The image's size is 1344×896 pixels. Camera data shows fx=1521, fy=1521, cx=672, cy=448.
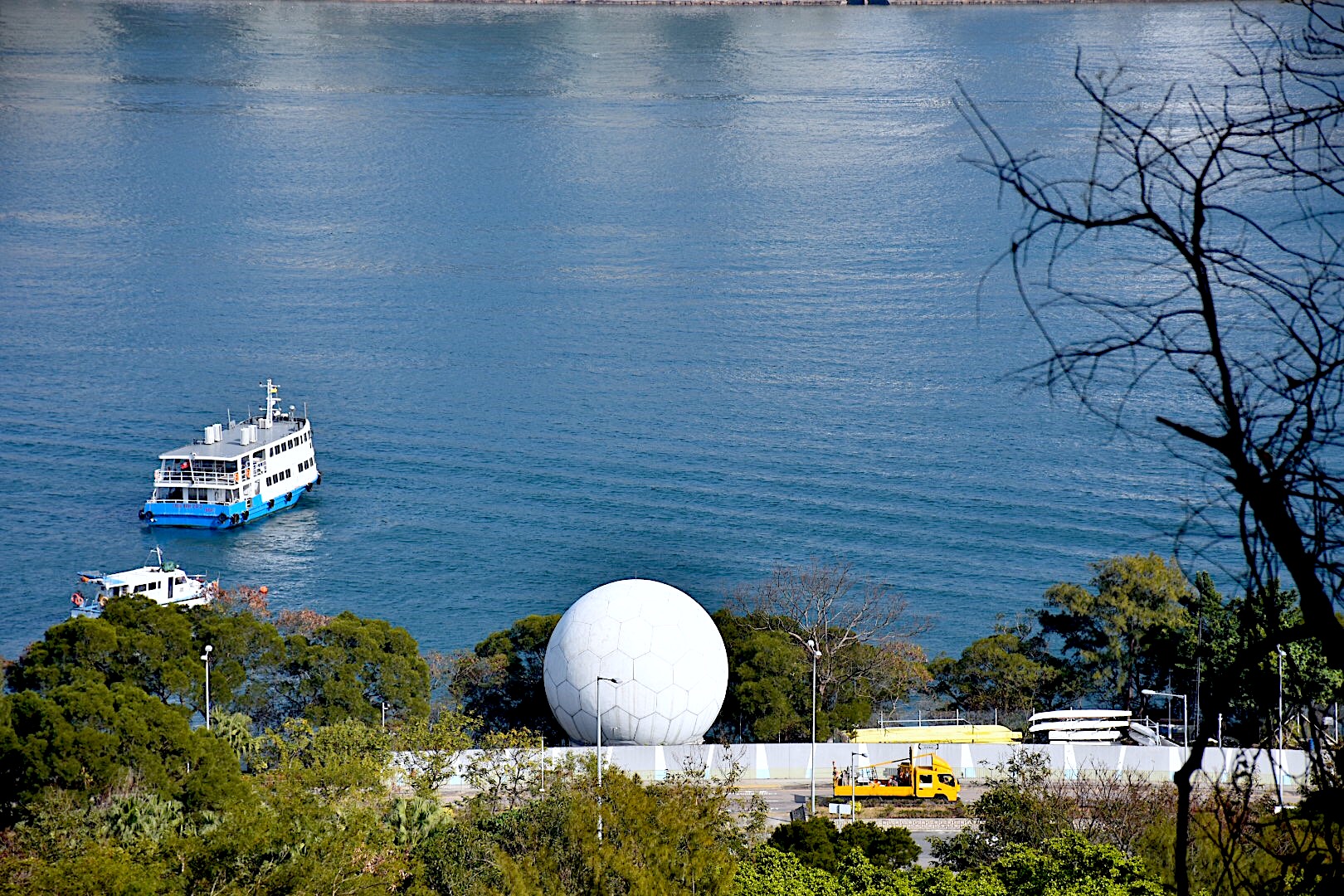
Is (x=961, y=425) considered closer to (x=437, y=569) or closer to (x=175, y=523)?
(x=437, y=569)

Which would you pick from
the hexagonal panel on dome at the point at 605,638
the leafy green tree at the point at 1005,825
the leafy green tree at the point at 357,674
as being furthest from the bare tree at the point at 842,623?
the leafy green tree at the point at 357,674

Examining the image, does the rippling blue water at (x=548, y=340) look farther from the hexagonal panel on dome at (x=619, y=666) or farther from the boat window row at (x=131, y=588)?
the hexagonal panel on dome at (x=619, y=666)

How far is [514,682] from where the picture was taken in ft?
117

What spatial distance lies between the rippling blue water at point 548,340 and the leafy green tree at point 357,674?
682 centimetres

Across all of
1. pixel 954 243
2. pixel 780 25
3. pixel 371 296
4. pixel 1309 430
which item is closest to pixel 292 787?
pixel 1309 430

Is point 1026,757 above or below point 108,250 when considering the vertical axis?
below

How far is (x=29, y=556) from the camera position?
1837 inches

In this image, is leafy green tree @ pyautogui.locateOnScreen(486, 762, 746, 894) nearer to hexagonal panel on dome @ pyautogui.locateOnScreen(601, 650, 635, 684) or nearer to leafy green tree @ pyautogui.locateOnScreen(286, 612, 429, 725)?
hexagonal panel on dome @ pyautogui.locateOnScreen(601, 650, 635, 684)

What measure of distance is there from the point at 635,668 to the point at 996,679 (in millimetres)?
10265

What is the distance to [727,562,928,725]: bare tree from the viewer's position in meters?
36.1

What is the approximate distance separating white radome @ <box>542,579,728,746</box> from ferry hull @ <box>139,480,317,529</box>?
2236cm

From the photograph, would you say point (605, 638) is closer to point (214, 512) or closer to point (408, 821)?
point (408, 821)

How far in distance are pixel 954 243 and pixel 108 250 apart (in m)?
43.4

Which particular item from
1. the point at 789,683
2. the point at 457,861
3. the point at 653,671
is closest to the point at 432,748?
the point at 457,861
